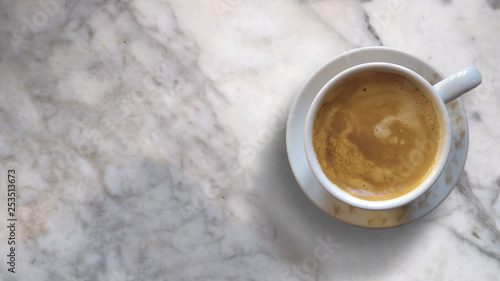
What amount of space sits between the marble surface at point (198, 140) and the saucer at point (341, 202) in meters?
0.10

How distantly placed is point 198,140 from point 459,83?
1.71 ft

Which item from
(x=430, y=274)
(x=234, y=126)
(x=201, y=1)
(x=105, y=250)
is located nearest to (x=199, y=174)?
(x=234, y=126)

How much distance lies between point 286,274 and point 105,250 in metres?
0.39

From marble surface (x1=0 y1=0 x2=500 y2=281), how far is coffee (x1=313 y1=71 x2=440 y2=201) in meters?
0.15

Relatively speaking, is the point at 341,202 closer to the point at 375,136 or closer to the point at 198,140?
the point at 375,136

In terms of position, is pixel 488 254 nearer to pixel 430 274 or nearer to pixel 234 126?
pixel 430 274

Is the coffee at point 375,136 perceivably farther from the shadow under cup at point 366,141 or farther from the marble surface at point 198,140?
the marble surface at point 198,140

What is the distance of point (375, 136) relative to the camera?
2.90 ft

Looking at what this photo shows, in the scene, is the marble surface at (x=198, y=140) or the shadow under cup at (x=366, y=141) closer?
the shadow under cup at (x=366, y=141)

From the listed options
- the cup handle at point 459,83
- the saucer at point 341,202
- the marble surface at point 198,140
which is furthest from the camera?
the marble surface at point 198,140

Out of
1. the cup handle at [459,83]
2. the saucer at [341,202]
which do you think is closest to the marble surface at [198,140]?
the saucer at [341,202]

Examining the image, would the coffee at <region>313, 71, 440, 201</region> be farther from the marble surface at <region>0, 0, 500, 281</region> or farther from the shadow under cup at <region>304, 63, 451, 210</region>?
the marble surface at <region>0, 0, 500, 281</region>

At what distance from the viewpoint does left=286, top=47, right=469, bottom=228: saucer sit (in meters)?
0.91

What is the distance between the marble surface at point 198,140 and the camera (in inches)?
40.1
